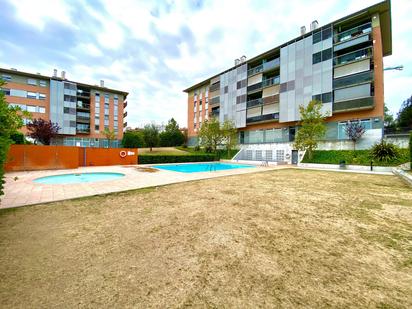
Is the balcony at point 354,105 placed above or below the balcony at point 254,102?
below

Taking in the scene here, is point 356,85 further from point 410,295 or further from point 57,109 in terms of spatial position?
point 57,109

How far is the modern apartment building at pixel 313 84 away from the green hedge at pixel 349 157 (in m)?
1.58

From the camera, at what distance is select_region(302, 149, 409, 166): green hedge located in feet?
51.8

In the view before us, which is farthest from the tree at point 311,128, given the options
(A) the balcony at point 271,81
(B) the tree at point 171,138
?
(B) the tree at point 171,138

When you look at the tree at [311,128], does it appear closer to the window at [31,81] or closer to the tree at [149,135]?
the tree at [149,135]

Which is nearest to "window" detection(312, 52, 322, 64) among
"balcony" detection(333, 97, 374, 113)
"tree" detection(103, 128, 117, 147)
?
"balcony" detection(333, 97, 374, 113)

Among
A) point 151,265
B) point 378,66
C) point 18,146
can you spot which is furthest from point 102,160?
point 378,66

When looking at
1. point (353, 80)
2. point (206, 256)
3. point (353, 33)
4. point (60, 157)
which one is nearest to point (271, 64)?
point (353, 33)

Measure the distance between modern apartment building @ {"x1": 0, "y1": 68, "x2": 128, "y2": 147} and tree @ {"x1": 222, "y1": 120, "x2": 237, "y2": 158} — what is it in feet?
99.6

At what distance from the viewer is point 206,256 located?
2.83m

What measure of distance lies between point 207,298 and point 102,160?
19822 millimetres

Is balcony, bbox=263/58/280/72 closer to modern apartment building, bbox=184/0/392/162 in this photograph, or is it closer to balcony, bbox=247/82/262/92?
modern apartment building, bbox=184/0/392/162

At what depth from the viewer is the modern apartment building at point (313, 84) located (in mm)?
19734

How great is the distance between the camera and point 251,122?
31250 mm
